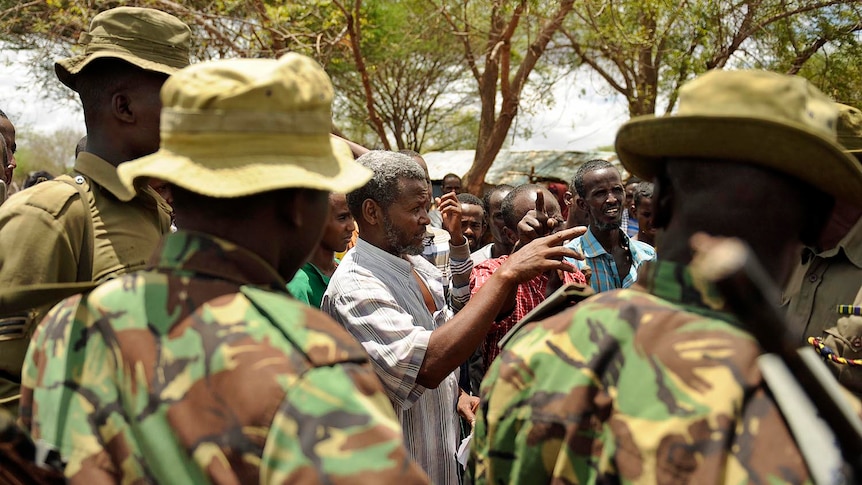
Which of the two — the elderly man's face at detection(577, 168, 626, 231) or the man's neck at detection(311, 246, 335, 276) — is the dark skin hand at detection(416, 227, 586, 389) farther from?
the elderly man's face at detection(577, 168, 626, 231)

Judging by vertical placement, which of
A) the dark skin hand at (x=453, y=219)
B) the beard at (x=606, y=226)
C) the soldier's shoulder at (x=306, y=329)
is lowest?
the beard at (x=606, y=226)

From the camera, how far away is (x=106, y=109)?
8.78 ft

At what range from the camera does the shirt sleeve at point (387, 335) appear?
309cm

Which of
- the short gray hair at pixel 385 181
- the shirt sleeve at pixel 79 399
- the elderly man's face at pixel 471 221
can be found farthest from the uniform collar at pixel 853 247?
the elderly man's face at pixel 471 221

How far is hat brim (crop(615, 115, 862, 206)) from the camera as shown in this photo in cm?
154

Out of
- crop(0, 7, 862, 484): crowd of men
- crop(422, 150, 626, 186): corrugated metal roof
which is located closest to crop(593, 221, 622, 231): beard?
crop(0, 7, 862, 484): crowd of men

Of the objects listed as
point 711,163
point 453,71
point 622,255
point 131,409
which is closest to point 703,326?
point 711,163

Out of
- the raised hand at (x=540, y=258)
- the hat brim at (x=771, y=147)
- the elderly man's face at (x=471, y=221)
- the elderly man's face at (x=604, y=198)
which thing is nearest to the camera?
the hat brim at (x=771, y=147)

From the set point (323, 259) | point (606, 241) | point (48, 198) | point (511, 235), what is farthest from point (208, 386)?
point (511, 235)

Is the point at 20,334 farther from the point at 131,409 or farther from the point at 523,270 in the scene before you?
the point at 523,270

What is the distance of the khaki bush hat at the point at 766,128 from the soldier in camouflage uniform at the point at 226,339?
720 millimetres

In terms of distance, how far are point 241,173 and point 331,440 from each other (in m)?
0.56

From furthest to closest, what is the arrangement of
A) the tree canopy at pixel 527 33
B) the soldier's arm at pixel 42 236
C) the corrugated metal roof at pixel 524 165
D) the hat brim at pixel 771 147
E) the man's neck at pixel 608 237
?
the corrugated metal roof at pixel 524 165
the tree canopy at pixel 527 33
the man's neck at pixel 608 237
the soldier's arm at pixel 42 236
the hat brim at pixel 771 147

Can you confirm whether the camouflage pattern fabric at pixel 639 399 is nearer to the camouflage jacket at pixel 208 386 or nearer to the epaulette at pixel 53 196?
the camouflage jacket at pixel 208 386
